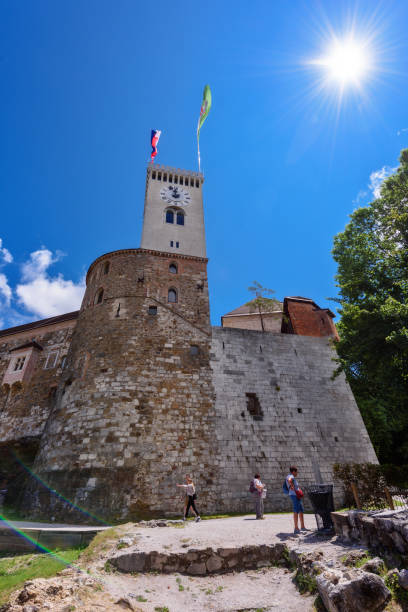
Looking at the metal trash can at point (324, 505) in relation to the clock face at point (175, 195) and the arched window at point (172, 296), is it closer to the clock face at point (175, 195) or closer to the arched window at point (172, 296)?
the arched window at point (172, 296)

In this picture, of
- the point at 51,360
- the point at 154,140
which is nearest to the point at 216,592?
the point at 51,360

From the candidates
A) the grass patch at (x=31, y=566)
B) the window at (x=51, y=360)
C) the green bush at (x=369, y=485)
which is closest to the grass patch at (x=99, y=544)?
the grass patch at (x=31, y=566)

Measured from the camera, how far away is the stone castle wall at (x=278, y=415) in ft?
45.6

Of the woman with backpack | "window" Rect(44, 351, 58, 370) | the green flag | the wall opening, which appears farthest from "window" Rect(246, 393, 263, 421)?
the green flag

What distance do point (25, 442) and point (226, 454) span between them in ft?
46.9

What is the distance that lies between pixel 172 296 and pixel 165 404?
710cm

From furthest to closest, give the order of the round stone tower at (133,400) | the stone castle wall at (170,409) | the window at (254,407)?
1. the window at (254,407)
2. the stone castle wall at (170,409)
3. the round stone tower at (133,400)

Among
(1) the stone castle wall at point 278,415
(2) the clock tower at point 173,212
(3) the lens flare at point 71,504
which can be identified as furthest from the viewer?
(2) the clock tower at point 173,212

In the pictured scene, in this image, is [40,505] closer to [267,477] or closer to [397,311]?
[267,477]

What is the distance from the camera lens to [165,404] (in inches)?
572

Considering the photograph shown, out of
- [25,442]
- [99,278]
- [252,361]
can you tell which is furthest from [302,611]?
[25,442]

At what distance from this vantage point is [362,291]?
51.2 feet

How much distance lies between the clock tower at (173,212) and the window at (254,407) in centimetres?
1087

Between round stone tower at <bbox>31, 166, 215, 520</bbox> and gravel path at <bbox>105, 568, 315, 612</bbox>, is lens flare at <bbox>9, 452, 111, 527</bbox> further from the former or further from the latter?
gravel path at <bbox>105, 568, 315, 612</bbox>
